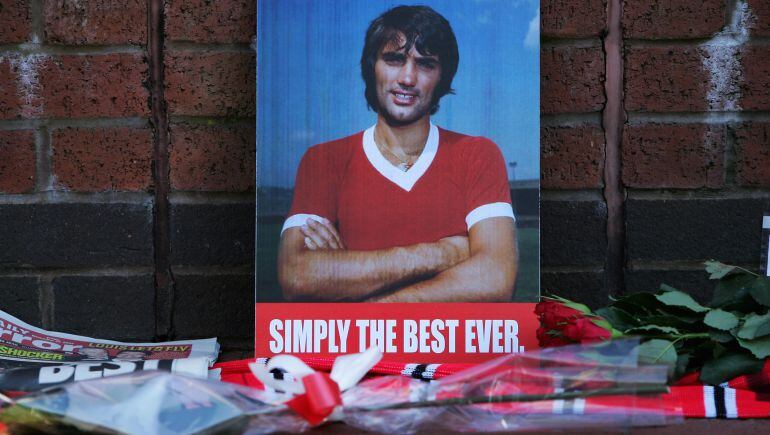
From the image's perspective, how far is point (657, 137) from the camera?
42.9 inches

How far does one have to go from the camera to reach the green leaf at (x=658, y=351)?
811mm

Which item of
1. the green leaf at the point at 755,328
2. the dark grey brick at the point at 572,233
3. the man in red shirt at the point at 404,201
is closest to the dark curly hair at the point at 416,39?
the man in red shirt at the point at 404,201

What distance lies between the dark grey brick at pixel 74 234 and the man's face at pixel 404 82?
1.26 ft

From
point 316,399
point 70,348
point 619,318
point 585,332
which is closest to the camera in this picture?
point 316,399

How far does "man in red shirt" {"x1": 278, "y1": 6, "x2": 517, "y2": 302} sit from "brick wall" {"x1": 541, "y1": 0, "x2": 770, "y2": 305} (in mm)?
160

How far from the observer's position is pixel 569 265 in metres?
1.12

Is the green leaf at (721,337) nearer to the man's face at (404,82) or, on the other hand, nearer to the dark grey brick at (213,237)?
the man's face at (404,82)

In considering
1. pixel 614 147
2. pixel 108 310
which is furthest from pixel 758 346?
pixel 108 310

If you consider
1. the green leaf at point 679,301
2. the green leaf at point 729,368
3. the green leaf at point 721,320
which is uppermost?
the green leaf at point 679,301

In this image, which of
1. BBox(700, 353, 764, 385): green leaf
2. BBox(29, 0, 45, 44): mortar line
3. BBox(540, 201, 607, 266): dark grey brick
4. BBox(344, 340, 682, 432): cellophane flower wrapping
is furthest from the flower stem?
BBox(29, 0, 45, 44): mortar line

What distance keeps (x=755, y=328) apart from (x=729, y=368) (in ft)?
0.17

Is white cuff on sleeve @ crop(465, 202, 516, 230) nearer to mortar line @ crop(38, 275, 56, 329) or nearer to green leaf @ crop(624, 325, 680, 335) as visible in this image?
green leaf @ crop(624, 325, 680, 335)

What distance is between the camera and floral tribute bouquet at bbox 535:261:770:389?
0.83 metres

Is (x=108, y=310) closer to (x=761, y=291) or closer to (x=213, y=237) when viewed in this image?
(x=213, y=237)
